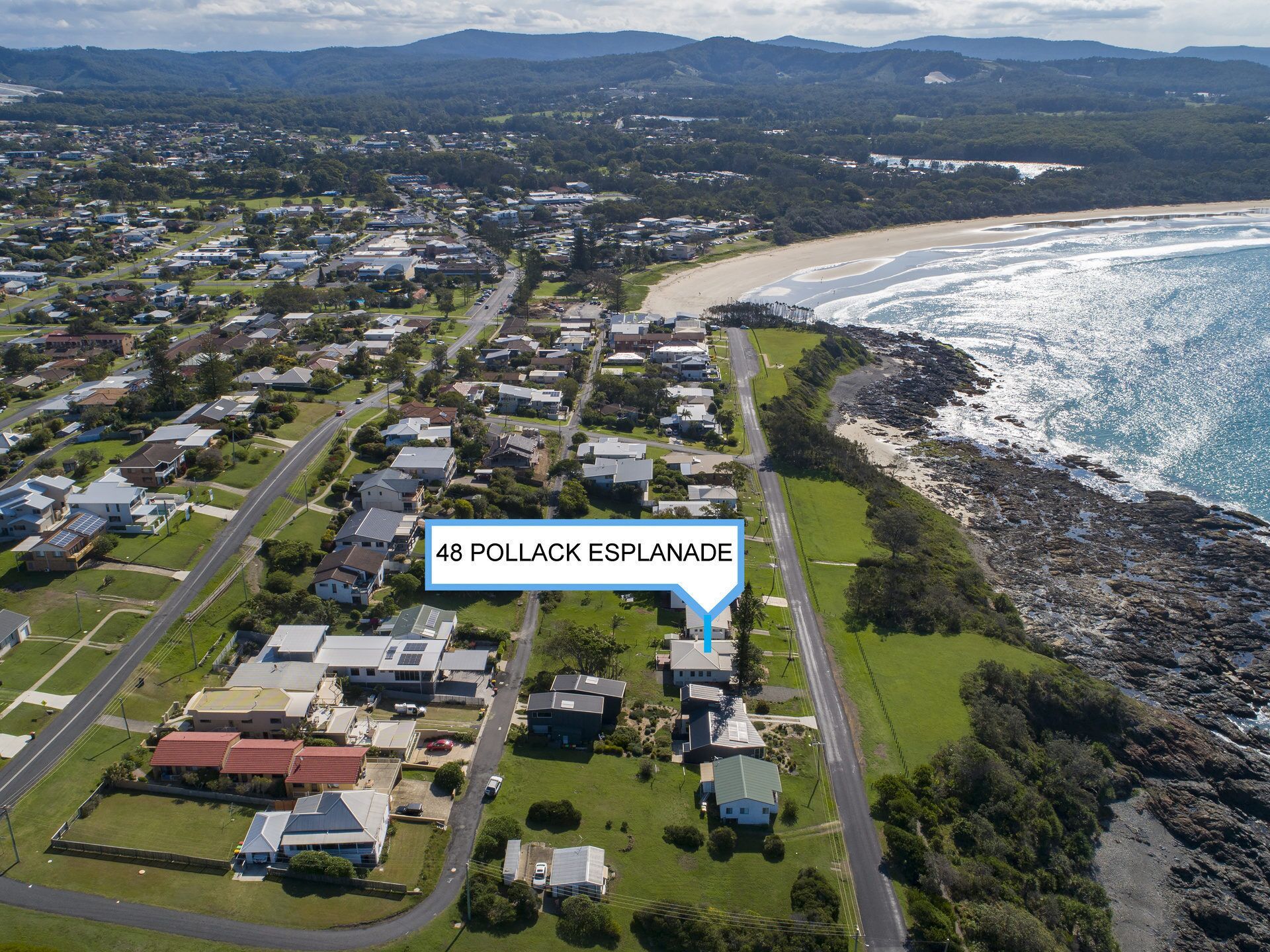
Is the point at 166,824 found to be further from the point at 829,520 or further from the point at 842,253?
the point at 842,253

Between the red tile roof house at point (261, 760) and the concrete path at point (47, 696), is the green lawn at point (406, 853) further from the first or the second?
the concrete path at point (47, 696)

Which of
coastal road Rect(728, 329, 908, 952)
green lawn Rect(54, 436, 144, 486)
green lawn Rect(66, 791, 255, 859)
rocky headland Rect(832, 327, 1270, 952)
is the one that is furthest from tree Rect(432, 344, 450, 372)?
green lawn Rect(66, 791, 255, 859)

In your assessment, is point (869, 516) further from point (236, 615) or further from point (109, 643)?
point (109, 643)

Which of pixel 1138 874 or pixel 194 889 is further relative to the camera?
pixel 1138 874

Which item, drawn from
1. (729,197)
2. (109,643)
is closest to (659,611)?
(109,643)

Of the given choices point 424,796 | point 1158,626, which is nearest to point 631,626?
point 424,796

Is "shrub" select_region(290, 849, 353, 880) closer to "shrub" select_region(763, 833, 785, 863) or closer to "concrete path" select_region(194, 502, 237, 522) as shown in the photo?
"shrub" select_region(763, 833, 785, 863)

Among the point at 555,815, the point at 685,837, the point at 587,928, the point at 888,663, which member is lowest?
the point at 888,663
